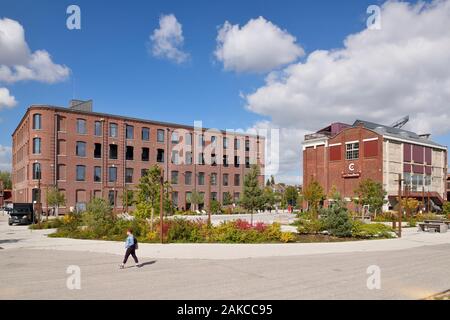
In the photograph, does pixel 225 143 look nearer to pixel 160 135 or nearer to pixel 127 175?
pixel 160 135

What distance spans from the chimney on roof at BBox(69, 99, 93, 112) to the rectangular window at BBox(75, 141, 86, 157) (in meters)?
6.05

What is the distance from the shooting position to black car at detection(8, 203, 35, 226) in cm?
3409

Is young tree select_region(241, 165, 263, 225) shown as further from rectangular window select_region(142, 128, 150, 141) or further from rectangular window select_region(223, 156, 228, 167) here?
rectangular window select_region(223, 156, 228, 167)

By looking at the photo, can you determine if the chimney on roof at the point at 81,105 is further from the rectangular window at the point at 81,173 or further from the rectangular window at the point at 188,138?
the rectangular window at the point at 188,138

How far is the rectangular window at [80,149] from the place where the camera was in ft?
171

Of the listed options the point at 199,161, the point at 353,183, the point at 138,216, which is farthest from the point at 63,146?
the point at 353,183

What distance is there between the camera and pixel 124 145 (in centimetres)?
5622

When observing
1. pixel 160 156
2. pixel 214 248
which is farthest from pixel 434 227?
pixel 160 156

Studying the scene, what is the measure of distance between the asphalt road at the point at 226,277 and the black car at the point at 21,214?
21.1 m

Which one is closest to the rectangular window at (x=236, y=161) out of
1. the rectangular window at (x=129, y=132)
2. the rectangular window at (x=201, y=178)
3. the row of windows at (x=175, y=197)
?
the row of windows at (x=175, y=197)

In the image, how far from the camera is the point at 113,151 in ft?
182

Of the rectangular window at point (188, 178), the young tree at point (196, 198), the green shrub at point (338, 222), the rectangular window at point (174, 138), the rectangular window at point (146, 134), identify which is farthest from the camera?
the rectangular window at point (188, 178)

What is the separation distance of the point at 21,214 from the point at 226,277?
29.7 meters

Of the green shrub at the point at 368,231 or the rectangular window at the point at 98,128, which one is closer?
the green shrub at the point at 368,231
